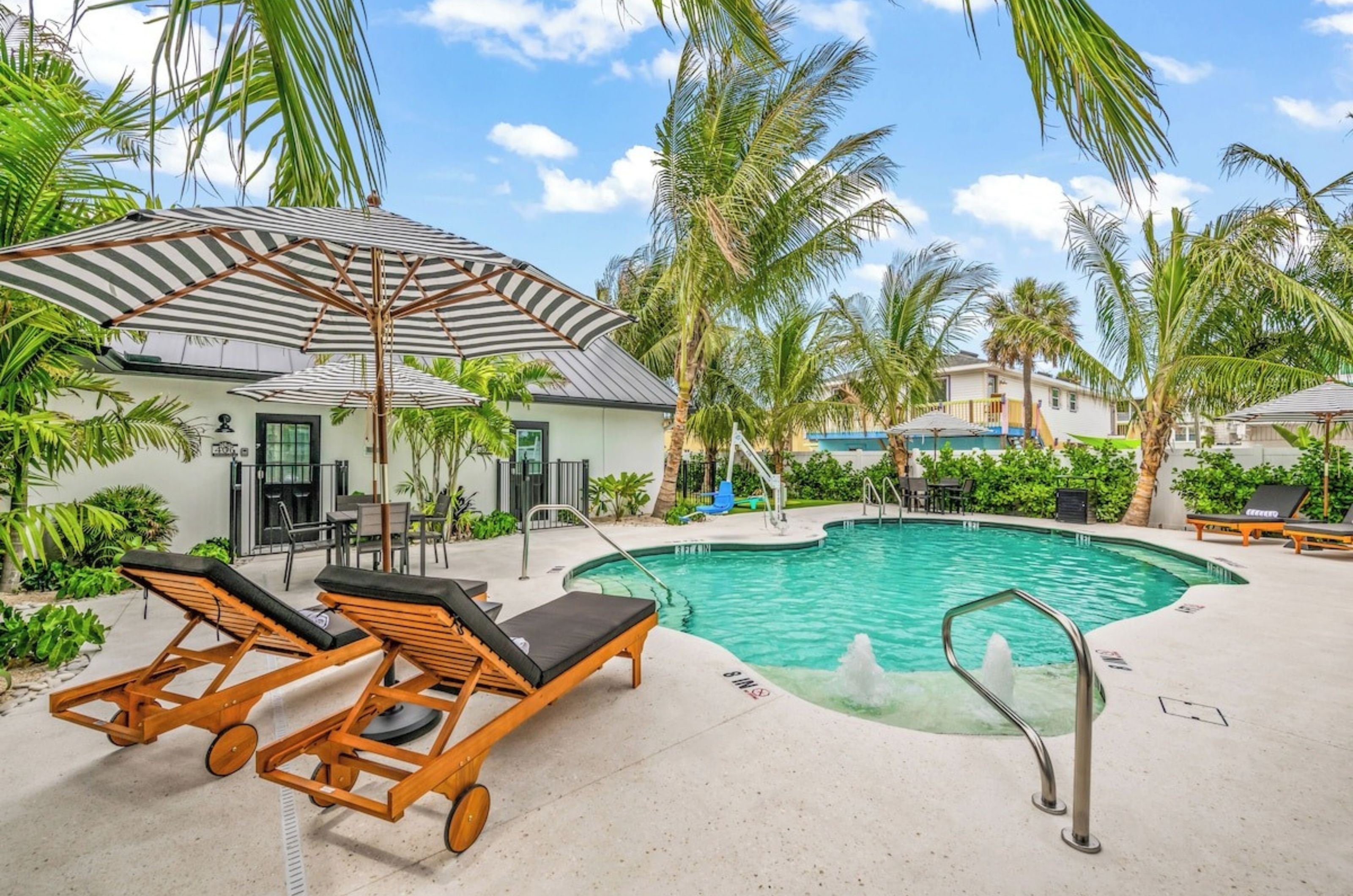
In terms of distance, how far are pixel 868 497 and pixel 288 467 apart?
45.3 feet

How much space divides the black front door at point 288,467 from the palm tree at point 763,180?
6.78m

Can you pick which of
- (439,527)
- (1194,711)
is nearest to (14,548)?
(439,527)

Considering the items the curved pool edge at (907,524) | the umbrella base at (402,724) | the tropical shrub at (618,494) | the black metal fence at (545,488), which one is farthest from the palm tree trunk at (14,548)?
the tropical shrub at (618,494)

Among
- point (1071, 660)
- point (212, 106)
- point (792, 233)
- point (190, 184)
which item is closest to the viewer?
point (212, 106)

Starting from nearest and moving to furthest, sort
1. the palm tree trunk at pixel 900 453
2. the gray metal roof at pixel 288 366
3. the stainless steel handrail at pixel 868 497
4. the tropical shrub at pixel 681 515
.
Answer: the gray metal roof at pixel 288 366 < the tropical shrub at pixel 681 515 < the stainless steel handrail at pixel 868 497 < the palm tree trunk at pixel 900 453

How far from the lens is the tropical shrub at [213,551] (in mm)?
7473

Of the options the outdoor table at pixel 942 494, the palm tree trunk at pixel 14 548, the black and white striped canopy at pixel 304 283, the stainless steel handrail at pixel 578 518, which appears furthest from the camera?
the outdoor table at pixel 942 494

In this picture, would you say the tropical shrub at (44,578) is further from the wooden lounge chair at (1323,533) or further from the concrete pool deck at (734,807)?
the wooden lounge chair at (1323,533)

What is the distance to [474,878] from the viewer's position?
86.5 inches

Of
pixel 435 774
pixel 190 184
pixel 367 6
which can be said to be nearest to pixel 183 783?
pixel 435 774

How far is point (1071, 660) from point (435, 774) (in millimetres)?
5051

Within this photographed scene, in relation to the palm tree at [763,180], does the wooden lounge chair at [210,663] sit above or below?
below

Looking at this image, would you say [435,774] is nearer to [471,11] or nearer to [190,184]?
[190,184]

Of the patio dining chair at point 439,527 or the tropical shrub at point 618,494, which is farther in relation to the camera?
the tropical shrub at point 618,494
